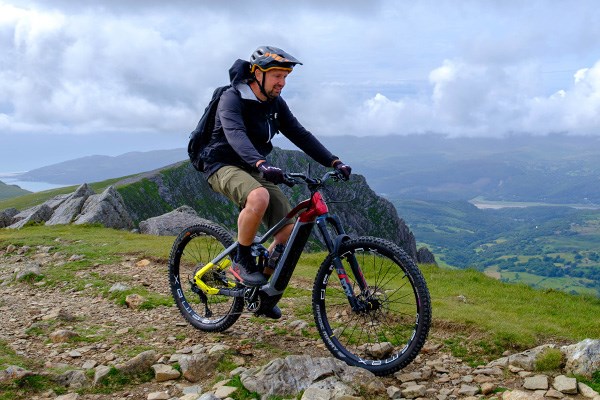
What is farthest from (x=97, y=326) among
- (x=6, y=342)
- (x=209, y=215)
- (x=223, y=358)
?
(x=209, y=215)

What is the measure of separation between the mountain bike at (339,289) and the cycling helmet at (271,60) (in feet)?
5.57

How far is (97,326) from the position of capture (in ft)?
33.3

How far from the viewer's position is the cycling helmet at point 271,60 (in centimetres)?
783

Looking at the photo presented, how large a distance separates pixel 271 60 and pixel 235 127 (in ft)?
3.78

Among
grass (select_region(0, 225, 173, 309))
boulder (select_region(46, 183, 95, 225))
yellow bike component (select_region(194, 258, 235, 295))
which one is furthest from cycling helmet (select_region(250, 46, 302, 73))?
boulder (select_region(46, 183, 95, 225))

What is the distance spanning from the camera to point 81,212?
141ft

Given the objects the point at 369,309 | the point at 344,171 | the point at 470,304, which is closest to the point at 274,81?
the point at 344,171

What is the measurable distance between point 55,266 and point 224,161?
11497mm

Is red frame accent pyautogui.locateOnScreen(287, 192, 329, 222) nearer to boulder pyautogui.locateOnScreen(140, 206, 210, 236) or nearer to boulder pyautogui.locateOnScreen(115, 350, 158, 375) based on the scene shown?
boulder pyautogui.locateOnScreen(115, 350, 158, 375)

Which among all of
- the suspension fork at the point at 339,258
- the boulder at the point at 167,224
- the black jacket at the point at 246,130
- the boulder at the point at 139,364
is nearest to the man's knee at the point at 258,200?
the black jacket at the point at 246,130

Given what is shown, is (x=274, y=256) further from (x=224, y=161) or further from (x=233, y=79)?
(x=233, y=79)

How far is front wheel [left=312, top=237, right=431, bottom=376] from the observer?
6996 mm

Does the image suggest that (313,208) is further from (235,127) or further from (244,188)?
(235,127)

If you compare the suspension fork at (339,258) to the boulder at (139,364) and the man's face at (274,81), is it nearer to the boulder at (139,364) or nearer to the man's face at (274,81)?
the man's face at (274,81)
